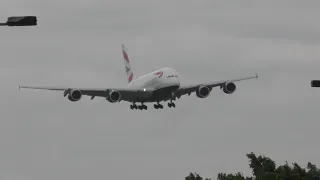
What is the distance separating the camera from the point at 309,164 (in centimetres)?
8912

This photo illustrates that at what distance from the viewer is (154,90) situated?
132250mm

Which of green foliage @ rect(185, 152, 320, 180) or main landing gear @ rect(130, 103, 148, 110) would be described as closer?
green foliage @ rect(185, 152, 320, 180)

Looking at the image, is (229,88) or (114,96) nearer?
(114,96)

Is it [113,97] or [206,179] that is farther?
[113,97]

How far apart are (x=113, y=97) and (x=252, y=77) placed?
2935cm

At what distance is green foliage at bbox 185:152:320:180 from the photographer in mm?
89500

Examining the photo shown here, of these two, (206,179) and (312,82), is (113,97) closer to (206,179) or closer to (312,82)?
(206,179)

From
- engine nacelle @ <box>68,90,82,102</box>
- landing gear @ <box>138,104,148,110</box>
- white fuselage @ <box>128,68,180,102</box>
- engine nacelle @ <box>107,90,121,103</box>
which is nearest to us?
white fuselage @ <box>128,68,180,102</box>

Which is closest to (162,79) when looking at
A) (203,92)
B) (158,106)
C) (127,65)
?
(158,106)

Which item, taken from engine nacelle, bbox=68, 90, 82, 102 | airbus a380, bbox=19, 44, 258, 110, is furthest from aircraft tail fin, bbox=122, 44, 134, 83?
engine nacelle, bbox=68, 90, 82, 102

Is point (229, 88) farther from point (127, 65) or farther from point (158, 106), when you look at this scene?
point (127, 65)

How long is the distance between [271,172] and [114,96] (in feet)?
141

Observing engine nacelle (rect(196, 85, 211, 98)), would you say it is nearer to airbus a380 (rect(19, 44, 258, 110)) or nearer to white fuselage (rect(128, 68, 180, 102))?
airbus a380 (rect(19, 44, 258, 110))

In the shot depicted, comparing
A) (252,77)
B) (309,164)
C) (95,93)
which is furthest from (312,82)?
(252,77)
